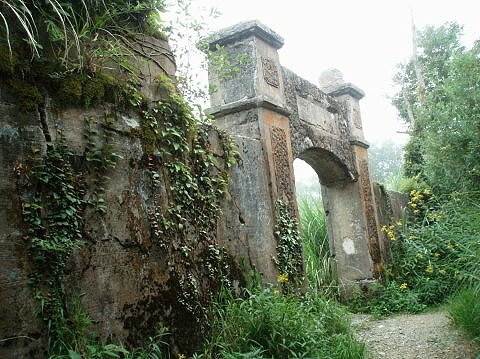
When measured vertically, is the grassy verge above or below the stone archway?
below

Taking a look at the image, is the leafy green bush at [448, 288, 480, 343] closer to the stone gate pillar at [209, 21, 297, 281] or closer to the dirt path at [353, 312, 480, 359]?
the dirt path at [353, 312, 480, 359]

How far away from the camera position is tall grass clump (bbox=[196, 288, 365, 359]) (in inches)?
107

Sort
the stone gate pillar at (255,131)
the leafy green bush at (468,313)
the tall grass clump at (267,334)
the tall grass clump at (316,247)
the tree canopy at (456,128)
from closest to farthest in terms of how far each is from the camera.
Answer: the tall grass clump at (267,334) < the leafy green bush at (468,313) < the stone gate pillar at (255,131) < the tree canopy at (456,128) < the tall grass clump at (316,247)

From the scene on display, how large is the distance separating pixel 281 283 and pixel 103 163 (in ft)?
7.03

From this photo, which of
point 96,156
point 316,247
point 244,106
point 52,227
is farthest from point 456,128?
point 52,227

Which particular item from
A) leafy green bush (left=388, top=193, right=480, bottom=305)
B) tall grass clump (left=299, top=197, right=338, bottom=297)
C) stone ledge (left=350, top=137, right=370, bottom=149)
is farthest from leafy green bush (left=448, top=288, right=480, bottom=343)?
stone ledge (left=350, top=137, right=370, bottom=149)

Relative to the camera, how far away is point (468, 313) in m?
3.58

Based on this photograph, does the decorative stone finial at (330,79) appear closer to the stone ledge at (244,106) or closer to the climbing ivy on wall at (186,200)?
the stone ledge at (244,106)

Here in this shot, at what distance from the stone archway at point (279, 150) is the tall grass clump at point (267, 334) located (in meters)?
0.61

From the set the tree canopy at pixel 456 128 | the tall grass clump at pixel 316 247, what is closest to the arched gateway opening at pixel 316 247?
the tall grass clump at pixel 316 247

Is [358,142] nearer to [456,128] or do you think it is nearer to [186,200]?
[456,128]

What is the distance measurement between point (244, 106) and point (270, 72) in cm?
56

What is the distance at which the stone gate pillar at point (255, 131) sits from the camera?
147 inches

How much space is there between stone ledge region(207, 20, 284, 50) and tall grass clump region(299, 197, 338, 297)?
2.95m
